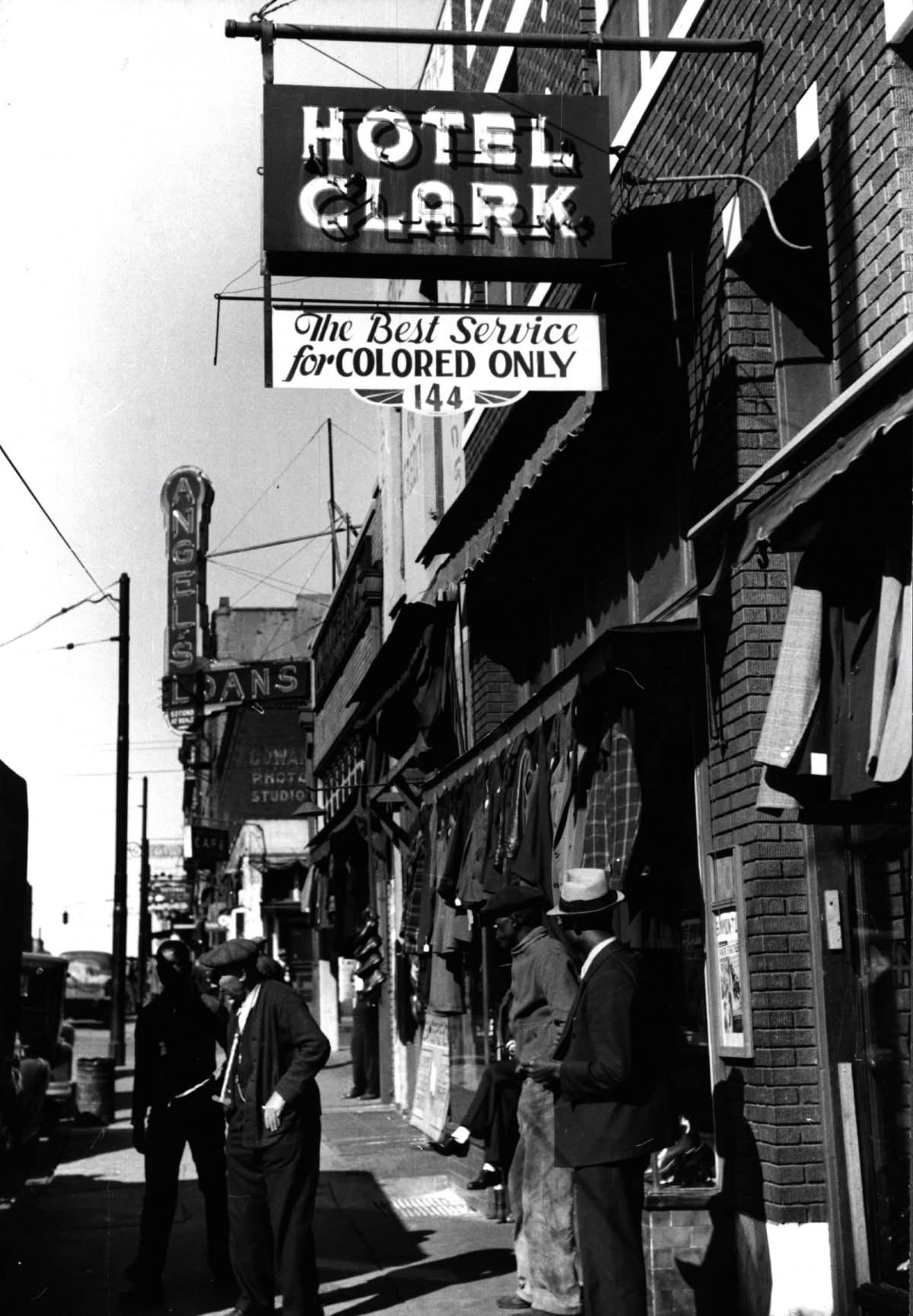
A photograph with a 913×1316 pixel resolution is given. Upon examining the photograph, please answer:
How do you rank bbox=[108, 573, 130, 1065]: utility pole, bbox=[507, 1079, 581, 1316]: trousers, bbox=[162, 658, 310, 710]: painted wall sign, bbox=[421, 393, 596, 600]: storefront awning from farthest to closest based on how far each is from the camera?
bbox=[162, 658, 310, 710]: painted wall sign → bbox=[108, 573, 130, 1065]: utility pole → bbox=[421, 393, 596, 600]: storefront awning → bbox=[507, 1079, 581, 1316]: trousers

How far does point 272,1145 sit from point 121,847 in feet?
81.3

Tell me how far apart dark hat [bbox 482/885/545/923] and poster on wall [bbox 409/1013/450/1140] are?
7.12 meters

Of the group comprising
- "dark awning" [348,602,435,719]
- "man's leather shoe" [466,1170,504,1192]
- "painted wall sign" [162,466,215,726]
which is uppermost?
"painted wall sign" [162,466,215,726]

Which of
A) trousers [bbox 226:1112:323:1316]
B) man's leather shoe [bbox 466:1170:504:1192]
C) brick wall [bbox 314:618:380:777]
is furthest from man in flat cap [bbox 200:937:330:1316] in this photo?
brick wall [bbox 314:618:380:777]

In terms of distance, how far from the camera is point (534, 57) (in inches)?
499

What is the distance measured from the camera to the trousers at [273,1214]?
732 cm

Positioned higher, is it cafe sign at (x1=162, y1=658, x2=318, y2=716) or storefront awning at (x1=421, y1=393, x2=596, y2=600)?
cafe sign at (x1=162, y1=658, x2=318, y2=716)

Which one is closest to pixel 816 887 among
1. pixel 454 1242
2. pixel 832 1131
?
pixel 832 1131

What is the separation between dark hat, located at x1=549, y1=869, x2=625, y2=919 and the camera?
6719mm

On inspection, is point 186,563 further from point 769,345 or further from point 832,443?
point 832,443

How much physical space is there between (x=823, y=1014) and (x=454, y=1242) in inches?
145

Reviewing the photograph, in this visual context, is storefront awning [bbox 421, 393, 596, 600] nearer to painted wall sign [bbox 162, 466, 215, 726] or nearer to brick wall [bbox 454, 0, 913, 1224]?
brick wall [bbox 454, 0, 913, 1224]

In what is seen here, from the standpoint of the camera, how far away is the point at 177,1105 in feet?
29.3

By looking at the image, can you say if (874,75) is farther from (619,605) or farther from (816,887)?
(619,605)
